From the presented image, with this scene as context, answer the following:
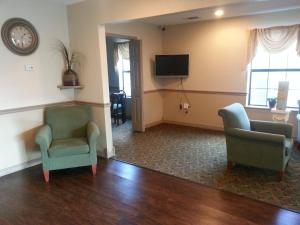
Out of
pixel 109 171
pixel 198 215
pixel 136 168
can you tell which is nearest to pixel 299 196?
pixel 198 215

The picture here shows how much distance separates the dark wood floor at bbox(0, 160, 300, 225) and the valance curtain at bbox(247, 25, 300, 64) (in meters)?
3.06

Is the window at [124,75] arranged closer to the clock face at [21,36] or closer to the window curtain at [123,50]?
the window curtain at [123,50]

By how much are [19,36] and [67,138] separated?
1.58m

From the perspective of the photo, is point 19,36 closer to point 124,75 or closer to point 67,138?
point 67,138

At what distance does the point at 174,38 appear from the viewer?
5602 mm

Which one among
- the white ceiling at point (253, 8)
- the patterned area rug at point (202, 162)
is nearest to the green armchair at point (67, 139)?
the patterned area rug at point (202, 162)

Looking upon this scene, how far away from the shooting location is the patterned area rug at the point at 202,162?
2.71 metres

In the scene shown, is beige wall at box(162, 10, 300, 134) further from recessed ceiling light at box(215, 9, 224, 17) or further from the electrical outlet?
the electrical outlet

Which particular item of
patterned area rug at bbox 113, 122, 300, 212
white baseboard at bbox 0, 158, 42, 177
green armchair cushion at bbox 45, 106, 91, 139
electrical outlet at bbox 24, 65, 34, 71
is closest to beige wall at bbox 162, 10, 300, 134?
patterned area rug at bbox 113, 122, 300, 212

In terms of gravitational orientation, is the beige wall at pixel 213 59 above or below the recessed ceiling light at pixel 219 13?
below

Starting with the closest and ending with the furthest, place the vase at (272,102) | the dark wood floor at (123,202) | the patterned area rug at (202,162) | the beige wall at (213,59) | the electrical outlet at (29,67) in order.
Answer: the dark wood floor at (123,202), the patterned area rug at (202,162), the electrical outlet at (29,67), the vase at (272,102), the beige wall at (213,59)

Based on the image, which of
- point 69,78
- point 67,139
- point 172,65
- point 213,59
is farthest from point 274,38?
point 67,139

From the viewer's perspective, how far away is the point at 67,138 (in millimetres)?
3502

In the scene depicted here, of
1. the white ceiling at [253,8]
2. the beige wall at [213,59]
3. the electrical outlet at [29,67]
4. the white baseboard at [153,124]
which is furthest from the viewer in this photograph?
the white baseboard at [153,124]
